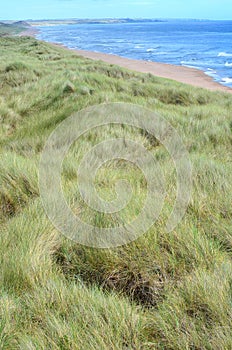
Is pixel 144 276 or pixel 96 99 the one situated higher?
pixel 96 99

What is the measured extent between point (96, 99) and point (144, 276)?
598 cm

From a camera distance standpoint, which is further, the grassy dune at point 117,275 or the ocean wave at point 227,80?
the ocean wave at point 227,80

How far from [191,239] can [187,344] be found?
799mm

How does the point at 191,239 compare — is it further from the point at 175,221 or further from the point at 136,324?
the point at 136,324

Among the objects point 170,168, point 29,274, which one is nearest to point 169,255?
point 29,274

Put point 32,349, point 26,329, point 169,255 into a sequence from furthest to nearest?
point 169,255 → point 26,329 → point 32,349

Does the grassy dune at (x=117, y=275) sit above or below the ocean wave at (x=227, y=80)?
below

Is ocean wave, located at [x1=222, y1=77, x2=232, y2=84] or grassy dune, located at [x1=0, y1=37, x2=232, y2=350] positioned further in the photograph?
ocean wave, located at [x1=222, y1=77, x2=232, y2=84]

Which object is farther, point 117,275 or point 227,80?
point 227,80

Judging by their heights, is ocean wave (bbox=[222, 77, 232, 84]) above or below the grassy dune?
above

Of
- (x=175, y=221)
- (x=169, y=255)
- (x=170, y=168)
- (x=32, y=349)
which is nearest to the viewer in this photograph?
(x=32, y=349)

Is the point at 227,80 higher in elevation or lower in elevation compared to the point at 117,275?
higher

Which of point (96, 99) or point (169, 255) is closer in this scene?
point (169, 255)

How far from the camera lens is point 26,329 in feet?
5.25
